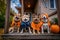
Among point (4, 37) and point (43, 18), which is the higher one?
point (43, 18)

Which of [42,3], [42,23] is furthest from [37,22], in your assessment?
[42,3]

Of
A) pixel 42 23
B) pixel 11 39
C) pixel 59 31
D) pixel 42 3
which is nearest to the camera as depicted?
pixel 11 39

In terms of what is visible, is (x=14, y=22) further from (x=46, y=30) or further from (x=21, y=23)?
(x=46, y=30)

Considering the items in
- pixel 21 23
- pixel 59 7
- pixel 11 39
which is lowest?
pixel 11 39

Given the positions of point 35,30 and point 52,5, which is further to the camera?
point 52,5

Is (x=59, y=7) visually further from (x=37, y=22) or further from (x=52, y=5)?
(x=52, y=5)

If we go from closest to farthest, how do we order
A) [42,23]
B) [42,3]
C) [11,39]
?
[11,39] < [42,23] < [42,3]

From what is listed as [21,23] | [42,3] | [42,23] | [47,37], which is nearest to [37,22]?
[42,23]

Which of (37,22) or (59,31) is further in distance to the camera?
(37,22)

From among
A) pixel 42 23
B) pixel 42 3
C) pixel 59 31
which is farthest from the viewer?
pixel 42 3

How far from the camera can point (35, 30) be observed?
5.75 meters

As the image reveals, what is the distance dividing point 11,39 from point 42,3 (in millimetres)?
7454

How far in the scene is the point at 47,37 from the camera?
4859 mm

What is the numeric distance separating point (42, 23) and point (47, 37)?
100cm
